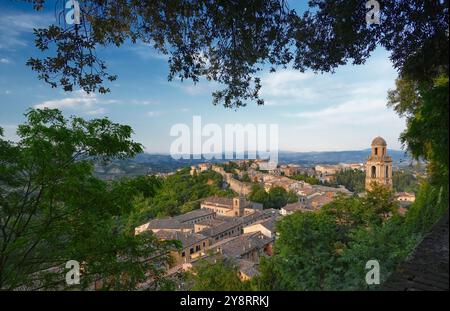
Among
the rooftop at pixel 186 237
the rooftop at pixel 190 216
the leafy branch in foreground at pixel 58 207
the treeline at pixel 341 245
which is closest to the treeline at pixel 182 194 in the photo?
the rooftop at pixel 190 216

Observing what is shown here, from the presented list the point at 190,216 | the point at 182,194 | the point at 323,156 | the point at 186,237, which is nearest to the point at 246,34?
the point at 186,237

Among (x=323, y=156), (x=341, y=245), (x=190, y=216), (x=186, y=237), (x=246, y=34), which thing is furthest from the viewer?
(x=323, y=156)

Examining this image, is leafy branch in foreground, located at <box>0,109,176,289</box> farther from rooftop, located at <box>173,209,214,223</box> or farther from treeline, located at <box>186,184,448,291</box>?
rooftop, located at <box>173,209,214,223</box>

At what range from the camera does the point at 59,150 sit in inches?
213

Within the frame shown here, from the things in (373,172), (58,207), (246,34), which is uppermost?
(246,34)

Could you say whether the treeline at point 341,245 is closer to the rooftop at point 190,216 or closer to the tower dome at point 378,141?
the tower dome at point 378,141

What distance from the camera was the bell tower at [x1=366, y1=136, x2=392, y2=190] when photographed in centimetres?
2981

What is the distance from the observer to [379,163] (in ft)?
97.9

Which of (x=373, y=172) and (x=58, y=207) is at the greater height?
(x=58, y=207)

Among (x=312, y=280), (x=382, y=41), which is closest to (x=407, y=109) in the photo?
(x=382, y=41)

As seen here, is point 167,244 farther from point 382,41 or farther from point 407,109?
point 407,109

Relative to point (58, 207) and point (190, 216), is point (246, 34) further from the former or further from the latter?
point (190, 216)

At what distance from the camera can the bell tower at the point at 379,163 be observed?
29.8 m

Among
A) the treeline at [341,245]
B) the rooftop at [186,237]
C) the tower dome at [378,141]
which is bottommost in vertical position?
the rooftop at [186,237]
